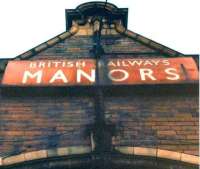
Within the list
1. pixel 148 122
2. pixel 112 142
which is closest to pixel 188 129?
pixel 148 122

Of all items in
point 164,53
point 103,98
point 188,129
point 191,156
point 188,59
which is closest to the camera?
point 191,156

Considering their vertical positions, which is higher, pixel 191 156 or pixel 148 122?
pixel 148 122

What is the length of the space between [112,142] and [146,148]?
40 cm

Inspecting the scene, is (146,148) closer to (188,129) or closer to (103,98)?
(188,129)

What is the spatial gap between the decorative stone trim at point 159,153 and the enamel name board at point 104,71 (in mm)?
1213

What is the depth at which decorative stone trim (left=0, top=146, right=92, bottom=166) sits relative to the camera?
4.78 metres

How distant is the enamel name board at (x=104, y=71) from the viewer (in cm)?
588

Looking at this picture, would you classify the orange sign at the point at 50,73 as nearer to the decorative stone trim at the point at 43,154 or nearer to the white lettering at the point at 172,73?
the white lettering at the point at 172,73

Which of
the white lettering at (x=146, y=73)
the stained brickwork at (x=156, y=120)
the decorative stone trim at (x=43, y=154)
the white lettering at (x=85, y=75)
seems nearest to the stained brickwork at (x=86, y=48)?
the white lettering at (x=85, y=75)

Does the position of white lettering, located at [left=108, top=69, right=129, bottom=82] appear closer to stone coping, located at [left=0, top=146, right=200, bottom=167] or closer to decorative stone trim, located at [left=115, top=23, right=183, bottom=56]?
decorative stone trim, located at [left=115, top=23, right=183, bottom=56]

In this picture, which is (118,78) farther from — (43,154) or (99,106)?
(43,154)

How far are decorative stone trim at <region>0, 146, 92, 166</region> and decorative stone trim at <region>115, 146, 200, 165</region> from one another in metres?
0.42

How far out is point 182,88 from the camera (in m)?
5.82

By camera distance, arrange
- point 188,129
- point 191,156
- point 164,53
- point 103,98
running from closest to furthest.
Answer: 1. point 191,156
2. point 188,129
3. point 103,98
4. point 164,53
